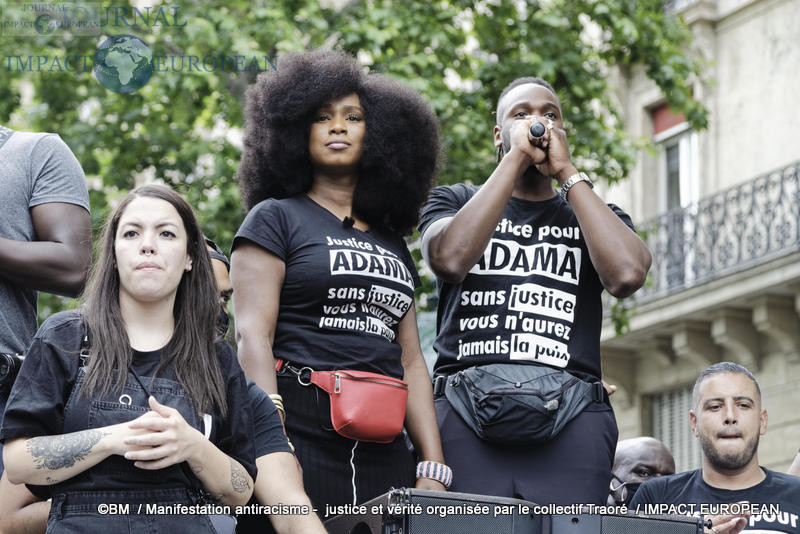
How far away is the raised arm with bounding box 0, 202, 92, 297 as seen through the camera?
4180mm

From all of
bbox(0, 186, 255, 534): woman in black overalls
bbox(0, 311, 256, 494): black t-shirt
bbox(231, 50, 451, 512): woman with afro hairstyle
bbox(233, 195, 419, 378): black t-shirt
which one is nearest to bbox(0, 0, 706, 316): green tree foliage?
bbox(231, 50, 451, 512): woman with afro hairstyle

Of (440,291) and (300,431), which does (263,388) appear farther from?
(440,291)

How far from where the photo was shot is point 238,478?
3.69 metres

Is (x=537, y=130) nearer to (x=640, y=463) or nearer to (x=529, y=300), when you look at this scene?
(x=529, y=300)

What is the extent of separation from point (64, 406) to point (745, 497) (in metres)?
2.93

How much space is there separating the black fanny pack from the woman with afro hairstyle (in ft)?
0.61

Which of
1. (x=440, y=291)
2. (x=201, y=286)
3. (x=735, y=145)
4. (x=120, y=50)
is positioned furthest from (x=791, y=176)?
(x=201, y=286)

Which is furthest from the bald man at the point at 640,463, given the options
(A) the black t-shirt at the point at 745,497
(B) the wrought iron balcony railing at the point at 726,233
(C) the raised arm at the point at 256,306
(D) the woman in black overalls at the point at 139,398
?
(B) the wrought iron balcony railing at the point at 726,233

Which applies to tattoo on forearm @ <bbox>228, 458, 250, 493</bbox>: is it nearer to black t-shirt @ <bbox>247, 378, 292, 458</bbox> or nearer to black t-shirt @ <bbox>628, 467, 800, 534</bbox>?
black t-shirt @ <bbox>247, 378, 292, 458</bbox>

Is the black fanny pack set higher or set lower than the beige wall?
lower

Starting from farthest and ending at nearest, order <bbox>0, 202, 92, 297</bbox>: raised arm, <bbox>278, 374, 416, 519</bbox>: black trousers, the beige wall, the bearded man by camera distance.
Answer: the beige wall < the bearded man < <bbox>278, 374, 416, 519</bbox>: black trousers < <bbox>0, 202, 92, 297</bbox>: raised arm

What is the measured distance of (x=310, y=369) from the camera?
4.45m

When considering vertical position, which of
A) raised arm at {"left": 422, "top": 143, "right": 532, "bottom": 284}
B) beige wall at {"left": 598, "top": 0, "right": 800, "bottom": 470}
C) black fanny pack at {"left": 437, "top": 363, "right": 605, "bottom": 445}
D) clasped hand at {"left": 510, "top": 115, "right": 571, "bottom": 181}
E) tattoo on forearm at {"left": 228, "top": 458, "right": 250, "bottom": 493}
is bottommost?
tattoo on forearm at {"left": 228, "top": 458, "right": 250, "bottom": 493}

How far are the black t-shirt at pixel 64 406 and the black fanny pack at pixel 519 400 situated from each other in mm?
961
